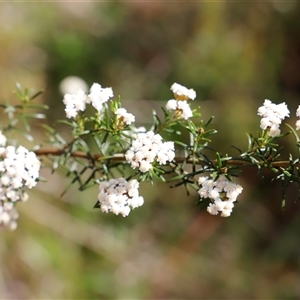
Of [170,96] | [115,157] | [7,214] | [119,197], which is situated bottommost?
[119,197]

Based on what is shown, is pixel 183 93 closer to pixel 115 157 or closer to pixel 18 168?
pixel 115 157

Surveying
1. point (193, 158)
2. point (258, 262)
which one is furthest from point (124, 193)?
point (258, 262)

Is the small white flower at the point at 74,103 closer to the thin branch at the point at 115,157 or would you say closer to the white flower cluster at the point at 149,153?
the thin branch at the point at 115,157

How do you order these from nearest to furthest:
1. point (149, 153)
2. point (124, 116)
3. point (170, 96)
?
point (149, 153), point (124, 116), point (170, 96)

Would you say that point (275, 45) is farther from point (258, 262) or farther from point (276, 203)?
point (258, 262)

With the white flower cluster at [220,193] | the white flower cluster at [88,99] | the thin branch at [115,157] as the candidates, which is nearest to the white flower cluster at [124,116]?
the white flower cluster at [88,99]

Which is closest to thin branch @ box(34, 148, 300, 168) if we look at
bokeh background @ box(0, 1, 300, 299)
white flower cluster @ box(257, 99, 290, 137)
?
white flower cluster @ box(257, 99, 290, 137)

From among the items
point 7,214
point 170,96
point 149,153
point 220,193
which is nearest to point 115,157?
point 149,153

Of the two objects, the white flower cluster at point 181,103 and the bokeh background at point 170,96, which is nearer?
the white flower cluster at point 181,103
